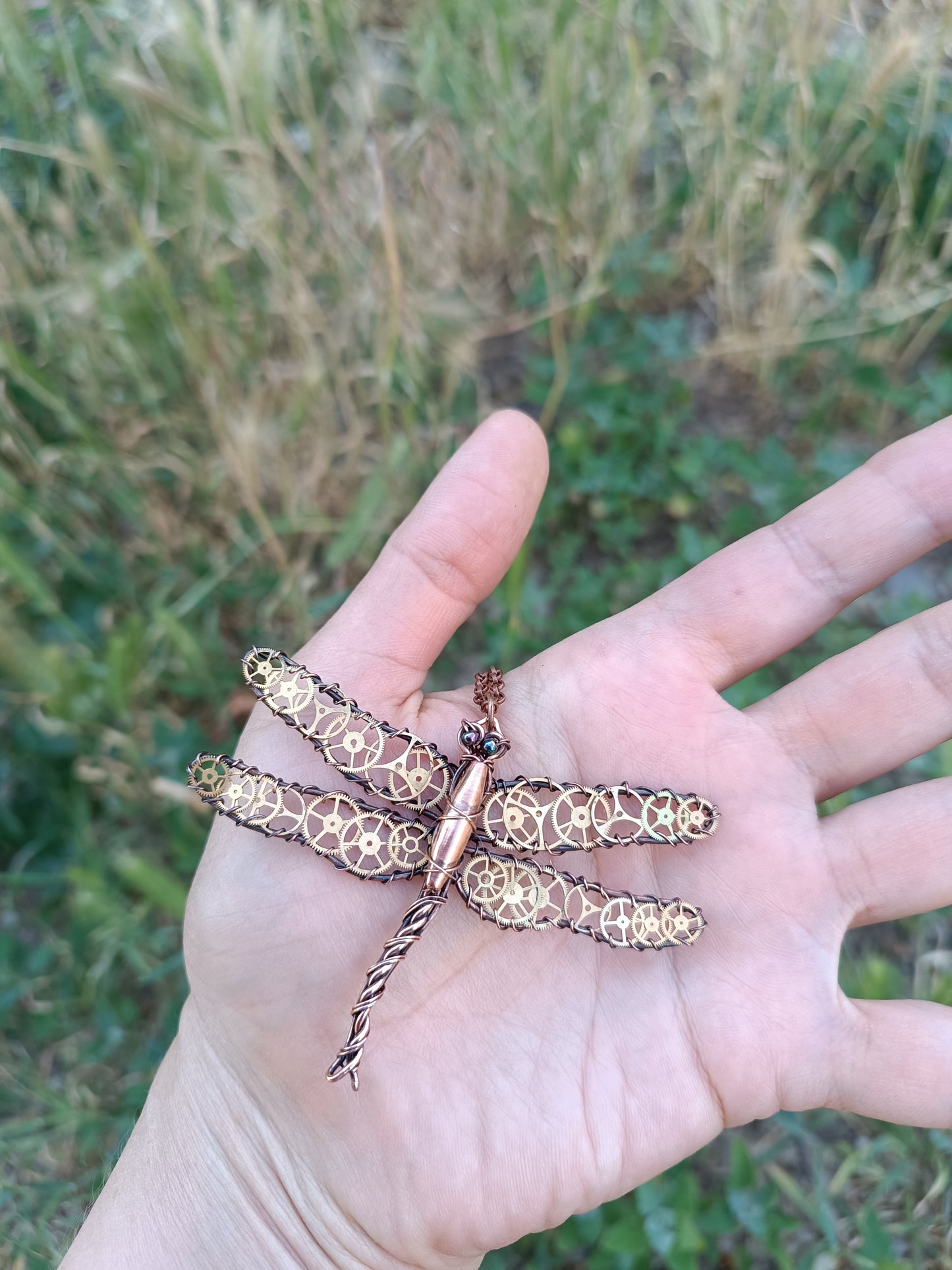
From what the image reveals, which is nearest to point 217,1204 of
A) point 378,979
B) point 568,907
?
point 378,979

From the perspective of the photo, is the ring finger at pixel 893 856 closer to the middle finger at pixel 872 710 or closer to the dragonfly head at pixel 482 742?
the middle finger at pixel 872 710

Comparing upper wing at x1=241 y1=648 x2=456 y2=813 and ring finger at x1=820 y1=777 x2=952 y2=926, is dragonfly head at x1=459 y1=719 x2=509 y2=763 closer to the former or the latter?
upper wing at x1=241 y1=648 x2=456 y2=813

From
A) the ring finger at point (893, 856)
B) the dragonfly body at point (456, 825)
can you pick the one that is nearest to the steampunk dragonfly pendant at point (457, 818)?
the dragonfly body at point (456, 825)

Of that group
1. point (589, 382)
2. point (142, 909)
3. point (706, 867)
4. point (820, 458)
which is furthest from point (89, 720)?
point (820, 458)

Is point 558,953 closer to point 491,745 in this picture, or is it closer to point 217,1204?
point 491,745

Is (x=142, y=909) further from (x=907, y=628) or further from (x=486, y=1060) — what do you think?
(x=907, y=628)

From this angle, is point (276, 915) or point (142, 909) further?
point (142, 909)
